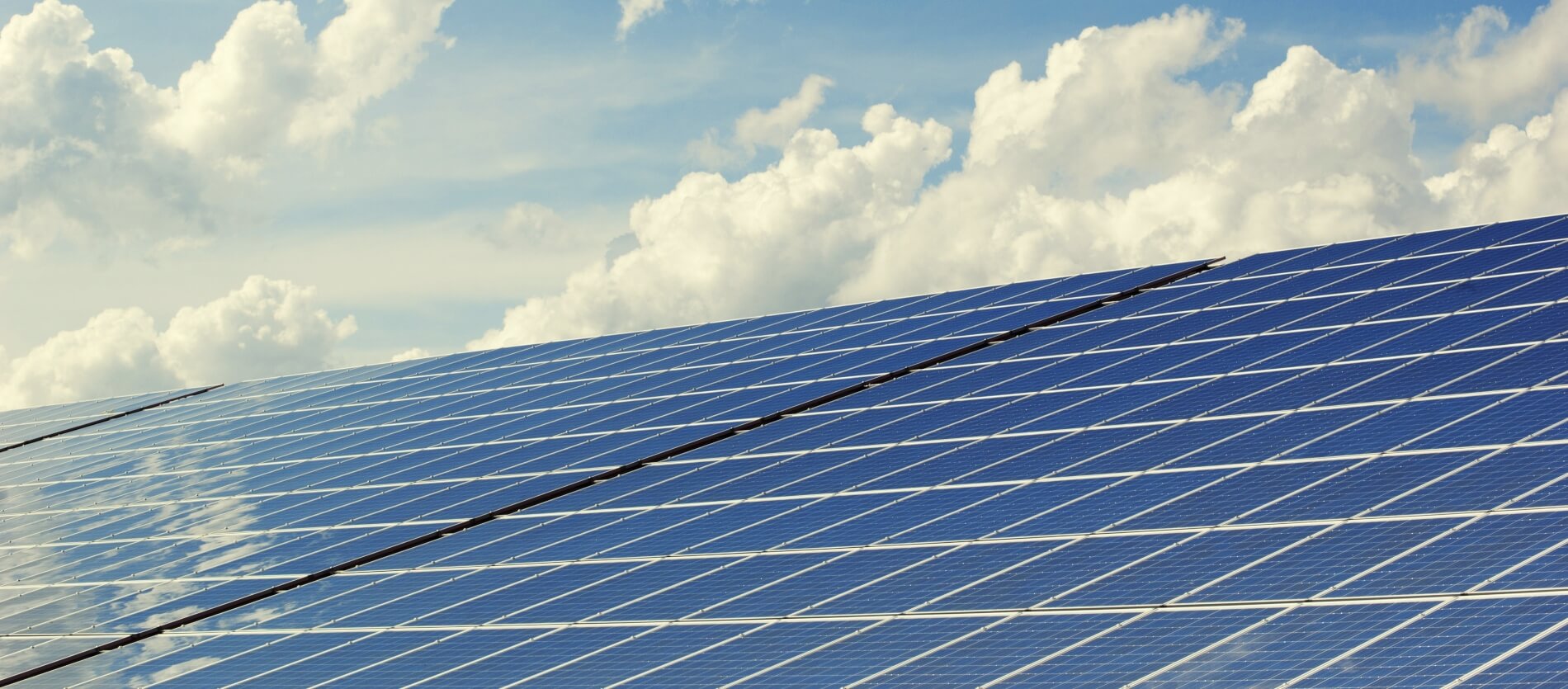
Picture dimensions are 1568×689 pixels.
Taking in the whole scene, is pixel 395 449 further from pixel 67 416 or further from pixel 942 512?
pixel 67 416

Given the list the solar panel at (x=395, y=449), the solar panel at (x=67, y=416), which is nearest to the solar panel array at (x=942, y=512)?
the solar panel at (x=395, y=449)

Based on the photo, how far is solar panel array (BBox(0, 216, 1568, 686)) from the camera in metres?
16.6

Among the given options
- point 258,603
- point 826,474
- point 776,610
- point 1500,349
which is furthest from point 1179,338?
point 258,603

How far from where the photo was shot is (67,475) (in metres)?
39.2

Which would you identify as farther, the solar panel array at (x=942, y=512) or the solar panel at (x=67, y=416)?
the solar panel at (x=67, y=416)

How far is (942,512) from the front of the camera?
70.9 feet

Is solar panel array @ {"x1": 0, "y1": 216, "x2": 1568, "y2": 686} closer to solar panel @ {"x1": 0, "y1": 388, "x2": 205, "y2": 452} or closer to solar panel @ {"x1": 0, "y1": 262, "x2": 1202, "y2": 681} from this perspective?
solar panel @ {"x1": 0, "y1": 262, "x2": 1202, "y2": 681}

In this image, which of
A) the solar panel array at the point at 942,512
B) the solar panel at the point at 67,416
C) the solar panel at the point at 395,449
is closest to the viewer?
the solar panel array at the point at 942,512

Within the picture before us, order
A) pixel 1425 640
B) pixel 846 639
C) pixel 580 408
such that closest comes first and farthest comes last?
pixel 1425 640 → pixel 846 639 → pixel 580 408

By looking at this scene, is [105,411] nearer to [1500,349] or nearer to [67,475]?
[67,475]

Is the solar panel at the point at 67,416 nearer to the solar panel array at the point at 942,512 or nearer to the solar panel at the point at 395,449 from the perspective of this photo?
the solar panel at the point at 395,449

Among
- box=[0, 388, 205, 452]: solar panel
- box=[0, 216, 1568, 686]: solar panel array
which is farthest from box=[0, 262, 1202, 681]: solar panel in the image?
box=[0, 388, 205, 452]: solar panel

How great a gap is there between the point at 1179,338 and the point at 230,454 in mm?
23555

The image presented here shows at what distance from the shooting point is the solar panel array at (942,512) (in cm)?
1664
